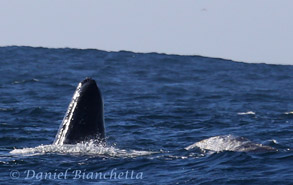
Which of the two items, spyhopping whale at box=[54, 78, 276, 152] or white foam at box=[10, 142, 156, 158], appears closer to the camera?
white foam at box=[10, 142, 156, 158]

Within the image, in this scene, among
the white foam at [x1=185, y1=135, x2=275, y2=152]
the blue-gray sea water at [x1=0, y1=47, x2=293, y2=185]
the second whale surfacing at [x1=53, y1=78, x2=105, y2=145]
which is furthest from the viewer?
the white foam at [x1=185, y1=135, x2=275, y2=152]

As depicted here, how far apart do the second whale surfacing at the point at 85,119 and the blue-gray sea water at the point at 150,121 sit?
0.29m

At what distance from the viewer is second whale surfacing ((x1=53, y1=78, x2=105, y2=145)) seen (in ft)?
65.0

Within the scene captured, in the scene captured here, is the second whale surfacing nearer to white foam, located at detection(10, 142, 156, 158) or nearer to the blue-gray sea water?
white foam, located at detection(10, 142, 156, 158)

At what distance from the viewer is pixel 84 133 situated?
65.0 feet

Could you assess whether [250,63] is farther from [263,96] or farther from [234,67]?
[263,96]

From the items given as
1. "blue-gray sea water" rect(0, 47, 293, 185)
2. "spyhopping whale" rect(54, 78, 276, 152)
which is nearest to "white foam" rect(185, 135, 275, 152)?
"blue-gray sea water" rect(0, 47, 293, 185)

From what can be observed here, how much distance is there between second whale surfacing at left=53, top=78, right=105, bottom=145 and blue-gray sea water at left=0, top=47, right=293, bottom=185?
0.29 meters

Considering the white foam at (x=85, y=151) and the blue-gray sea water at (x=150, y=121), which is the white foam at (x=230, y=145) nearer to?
the blue-gray sea water at (x=150, y=121)

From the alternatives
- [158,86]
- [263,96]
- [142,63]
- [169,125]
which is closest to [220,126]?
[169,125]

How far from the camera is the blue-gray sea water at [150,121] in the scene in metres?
18.2

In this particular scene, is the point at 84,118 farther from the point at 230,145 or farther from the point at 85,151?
the point at 230,145

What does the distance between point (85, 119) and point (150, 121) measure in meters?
13.5

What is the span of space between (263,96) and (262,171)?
33.3 meters
